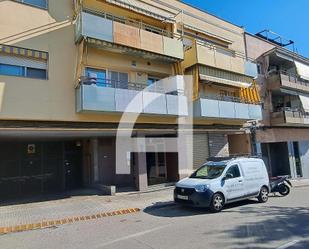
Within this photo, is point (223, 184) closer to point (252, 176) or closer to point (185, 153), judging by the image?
point (252, 176)

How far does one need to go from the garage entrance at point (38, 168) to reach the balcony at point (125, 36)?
6.67 m

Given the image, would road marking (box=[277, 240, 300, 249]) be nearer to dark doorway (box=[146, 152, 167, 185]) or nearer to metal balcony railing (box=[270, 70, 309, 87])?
dark doorway (box=[146, 152, 167, 185])

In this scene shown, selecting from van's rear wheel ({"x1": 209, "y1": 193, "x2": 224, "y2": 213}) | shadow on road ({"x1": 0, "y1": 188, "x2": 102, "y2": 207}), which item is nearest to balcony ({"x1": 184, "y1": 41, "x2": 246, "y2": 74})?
van's rear wheel ({"x1": 209, "y1": 193, "x2": 224, "y2": 213})

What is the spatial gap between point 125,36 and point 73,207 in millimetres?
7982

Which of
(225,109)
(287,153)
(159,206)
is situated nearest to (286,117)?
(287,153)

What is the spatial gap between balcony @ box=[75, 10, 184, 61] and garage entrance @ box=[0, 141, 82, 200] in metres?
6.67

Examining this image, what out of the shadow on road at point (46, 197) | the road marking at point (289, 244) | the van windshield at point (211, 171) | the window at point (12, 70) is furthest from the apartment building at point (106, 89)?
the road marking at point (289, 244)

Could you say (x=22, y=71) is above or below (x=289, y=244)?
above

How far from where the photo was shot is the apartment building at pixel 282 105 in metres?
22.9

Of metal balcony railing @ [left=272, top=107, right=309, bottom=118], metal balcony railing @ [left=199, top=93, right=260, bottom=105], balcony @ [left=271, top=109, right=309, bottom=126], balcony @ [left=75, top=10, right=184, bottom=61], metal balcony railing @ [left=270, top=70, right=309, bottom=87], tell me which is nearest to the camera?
balcony @ [left=75, top=10, right=184, bottom=61]

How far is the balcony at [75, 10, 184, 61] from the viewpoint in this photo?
1234 centimetres

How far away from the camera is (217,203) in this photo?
1008 cm

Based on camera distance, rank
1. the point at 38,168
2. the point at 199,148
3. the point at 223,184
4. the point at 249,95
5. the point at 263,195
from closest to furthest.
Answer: the point at 223,184, the point at 263,195, the point at 38,168, the point at 199,148, the point at 249,95

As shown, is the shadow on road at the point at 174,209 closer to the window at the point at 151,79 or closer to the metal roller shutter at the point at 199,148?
the metal roller shutter at the point at 199,148
